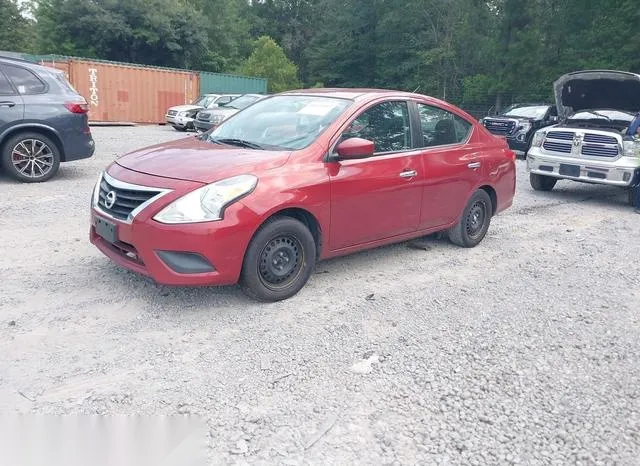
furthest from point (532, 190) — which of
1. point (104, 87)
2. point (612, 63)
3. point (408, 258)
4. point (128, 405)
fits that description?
point (612, 63)

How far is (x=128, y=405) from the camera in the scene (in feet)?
9.64

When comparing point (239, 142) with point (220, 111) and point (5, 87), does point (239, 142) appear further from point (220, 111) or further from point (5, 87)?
point (220, 111)

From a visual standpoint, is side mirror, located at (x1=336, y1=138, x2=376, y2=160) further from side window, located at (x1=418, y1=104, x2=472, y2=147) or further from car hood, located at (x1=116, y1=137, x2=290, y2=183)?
side window, located at (x1=418, y1=104, x2=472, y2=147)

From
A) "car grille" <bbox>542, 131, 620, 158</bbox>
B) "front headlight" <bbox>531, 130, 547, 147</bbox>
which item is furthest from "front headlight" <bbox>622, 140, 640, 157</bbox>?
"front headlight" <bbox>531, 130, 547, 147</bbox>

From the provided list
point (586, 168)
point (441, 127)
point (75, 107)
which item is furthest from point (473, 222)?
point (75, 107)

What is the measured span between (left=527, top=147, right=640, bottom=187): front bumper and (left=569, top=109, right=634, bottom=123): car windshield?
42.8 inches

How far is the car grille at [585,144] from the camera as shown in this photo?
8.97 m

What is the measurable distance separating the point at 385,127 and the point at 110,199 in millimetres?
2465

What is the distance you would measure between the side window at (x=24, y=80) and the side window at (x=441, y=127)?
5.87 m

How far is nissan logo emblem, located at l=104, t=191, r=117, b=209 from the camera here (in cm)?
412

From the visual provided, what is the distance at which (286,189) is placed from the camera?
4109 mm

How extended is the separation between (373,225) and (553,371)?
6.36ft

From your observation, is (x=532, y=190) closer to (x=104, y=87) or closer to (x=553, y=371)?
(x=553, y=371)

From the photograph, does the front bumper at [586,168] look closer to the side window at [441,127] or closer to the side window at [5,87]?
the side window at [441,127]
